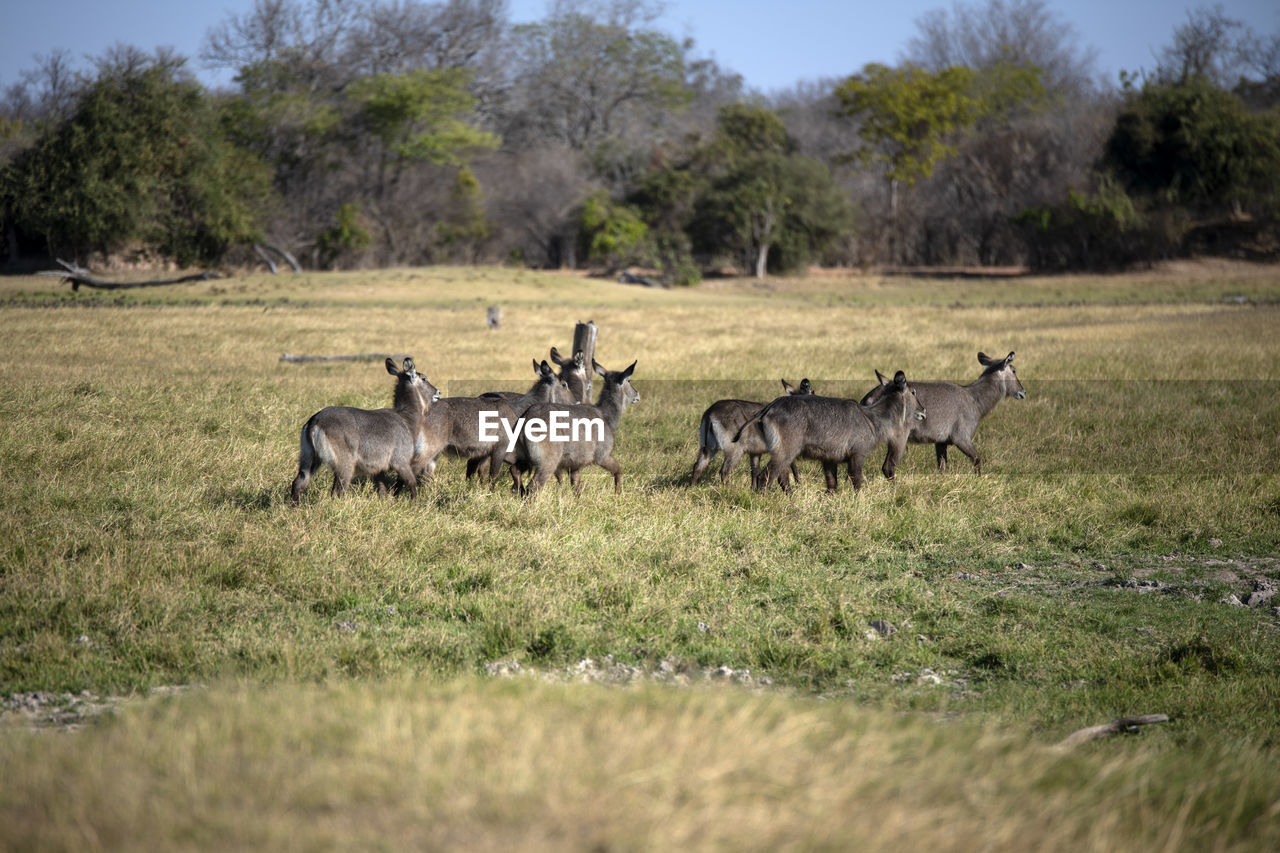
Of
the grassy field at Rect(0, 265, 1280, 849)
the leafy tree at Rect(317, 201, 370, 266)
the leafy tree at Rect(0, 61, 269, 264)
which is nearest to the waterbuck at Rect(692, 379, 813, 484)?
the grassy field at Rect(0, 265, 1280, 849)

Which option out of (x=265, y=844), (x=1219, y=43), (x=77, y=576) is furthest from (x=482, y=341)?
(x=1219, y=43)

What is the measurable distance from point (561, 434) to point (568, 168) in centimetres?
5003

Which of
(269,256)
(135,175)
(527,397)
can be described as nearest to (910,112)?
(269,256)

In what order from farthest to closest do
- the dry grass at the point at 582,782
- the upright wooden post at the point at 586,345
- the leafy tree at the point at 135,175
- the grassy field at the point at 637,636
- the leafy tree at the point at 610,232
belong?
the leafy tree at the point at 610,232 → the leafy tree at the point at 135,175 → the upright wooden post at the point at 586,345 → the grassy field at the point at 637,636 → the dry grass at the point at 582,782

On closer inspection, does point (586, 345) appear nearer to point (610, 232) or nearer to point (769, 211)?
point (769, 211)

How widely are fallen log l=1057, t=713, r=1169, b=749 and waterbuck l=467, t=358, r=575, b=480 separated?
5.60 m

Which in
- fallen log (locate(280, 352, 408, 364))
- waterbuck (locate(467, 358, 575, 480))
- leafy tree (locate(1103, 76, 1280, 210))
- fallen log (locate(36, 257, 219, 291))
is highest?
leafy tree (locate(1103, 76, 1280, 210))

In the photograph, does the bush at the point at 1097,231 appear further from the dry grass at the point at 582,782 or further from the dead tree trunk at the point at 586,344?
the dry grass at the point at 582,782

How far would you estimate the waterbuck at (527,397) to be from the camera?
959 centimetres

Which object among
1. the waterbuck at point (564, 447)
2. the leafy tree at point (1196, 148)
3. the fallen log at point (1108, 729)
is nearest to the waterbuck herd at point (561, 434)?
the waterbuck at point (564, 447)

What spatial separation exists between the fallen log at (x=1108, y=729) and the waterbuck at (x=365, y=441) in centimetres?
551

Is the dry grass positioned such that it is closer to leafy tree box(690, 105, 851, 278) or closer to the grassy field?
the grassy field

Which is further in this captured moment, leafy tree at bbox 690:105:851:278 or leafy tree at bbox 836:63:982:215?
leafy tree at bbox 836:63:982:215

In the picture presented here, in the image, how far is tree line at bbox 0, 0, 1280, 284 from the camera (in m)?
37.7
